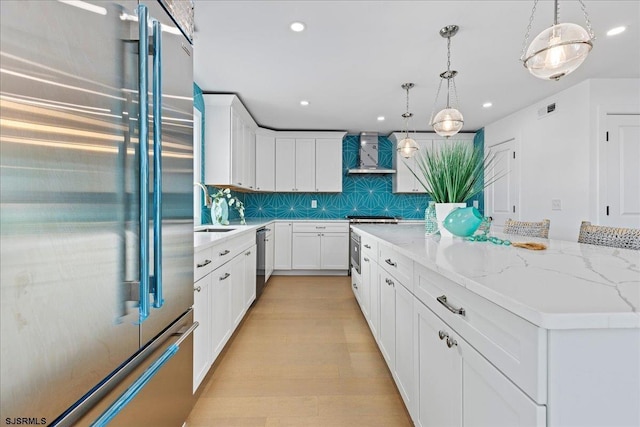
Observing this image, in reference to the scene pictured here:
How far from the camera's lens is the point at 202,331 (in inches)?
67.1

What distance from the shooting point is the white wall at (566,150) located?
3275 mm

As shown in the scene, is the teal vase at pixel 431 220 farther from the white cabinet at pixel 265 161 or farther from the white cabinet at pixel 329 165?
the white cabinet at pixel 265 161

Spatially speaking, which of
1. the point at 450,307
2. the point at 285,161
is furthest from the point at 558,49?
the point at 285,161

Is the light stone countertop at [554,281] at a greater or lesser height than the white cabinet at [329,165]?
lesser

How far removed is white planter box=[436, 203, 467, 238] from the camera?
1985mm

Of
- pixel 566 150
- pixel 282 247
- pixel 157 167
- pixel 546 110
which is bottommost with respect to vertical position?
pixel 282 247

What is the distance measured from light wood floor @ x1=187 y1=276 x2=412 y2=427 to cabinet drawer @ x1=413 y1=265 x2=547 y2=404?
0.95 meters

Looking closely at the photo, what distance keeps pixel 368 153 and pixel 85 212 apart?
5087 millimetres

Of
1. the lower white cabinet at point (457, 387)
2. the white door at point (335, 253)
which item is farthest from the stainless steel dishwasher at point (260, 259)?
the lower white cabinet at point (457, 387)

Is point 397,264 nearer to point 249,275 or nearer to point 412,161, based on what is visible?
point 249,275

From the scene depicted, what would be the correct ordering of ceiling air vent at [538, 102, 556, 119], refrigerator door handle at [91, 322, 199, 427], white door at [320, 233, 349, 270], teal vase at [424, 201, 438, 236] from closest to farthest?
refrigerator door handle at [91, 322, 199, 427] → teal vase at [424, 201, 438, 236] → ceiling air vent at [538, 102, 556, 119] → white door at [320, 233, 349, 270]

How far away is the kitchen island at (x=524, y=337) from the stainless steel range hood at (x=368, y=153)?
4084 mm

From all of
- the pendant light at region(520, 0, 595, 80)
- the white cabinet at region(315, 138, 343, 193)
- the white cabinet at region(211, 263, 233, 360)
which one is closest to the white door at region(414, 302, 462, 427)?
the white cabinet at region(211, 263, 233, 360)

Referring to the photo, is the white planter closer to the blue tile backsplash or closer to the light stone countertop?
the light stone countertop
